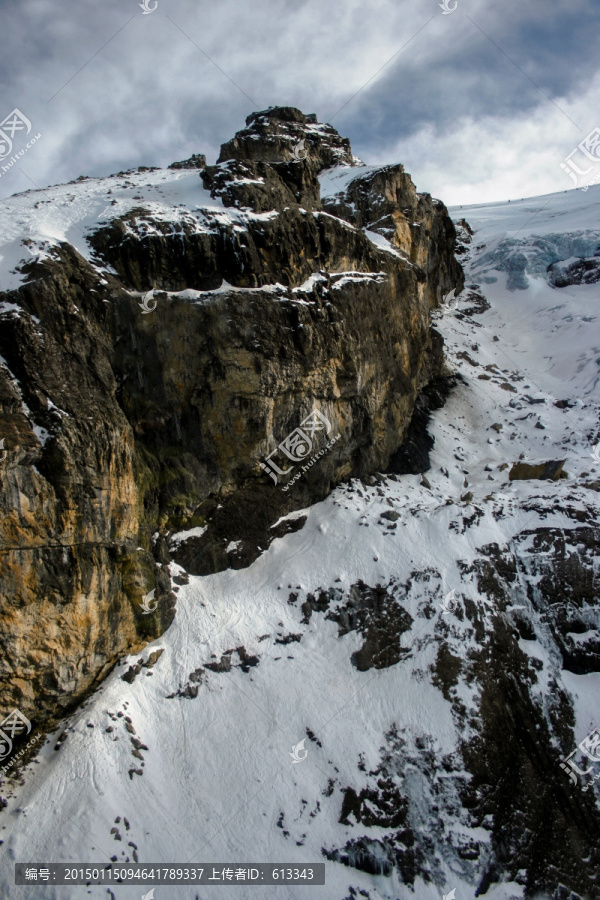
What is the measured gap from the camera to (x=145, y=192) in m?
22.2

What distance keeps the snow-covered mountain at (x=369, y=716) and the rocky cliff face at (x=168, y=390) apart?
1.84 m

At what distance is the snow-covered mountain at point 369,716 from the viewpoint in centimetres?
1387

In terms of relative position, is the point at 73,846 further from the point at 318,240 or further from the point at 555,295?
the point at 555,295

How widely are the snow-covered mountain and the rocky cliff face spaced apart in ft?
6.02

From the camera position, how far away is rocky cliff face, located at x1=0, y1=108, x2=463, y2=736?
1443 centimetres

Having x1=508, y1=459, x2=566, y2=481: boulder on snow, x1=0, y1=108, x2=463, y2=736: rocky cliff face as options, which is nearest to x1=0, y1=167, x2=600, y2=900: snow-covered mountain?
x1=508, y1=459, x2=566, y2=481: boulder on snow

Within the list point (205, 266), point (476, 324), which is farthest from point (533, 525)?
point (476, 324)

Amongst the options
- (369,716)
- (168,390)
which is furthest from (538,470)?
(168,390)

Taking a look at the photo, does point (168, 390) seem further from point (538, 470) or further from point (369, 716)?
point (538, 470)

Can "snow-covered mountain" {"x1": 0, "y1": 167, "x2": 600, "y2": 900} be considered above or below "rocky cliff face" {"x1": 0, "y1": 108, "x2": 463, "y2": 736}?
below

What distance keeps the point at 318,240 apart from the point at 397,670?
18307 millimetres

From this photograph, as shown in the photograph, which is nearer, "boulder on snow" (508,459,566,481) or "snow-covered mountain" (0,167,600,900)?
"snow-covered mountain" (0,167,600,900)

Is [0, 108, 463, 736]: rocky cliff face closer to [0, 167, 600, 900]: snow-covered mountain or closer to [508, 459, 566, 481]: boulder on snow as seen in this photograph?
[0, 167, 600, 900]: snow-covered mountain

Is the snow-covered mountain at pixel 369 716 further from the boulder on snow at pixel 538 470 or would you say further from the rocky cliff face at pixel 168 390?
the rocky cliff face at pixel 168 390
